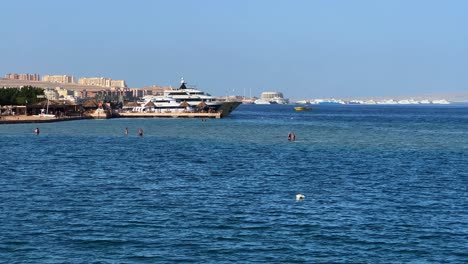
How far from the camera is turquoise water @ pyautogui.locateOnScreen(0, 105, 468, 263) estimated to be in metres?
23.6

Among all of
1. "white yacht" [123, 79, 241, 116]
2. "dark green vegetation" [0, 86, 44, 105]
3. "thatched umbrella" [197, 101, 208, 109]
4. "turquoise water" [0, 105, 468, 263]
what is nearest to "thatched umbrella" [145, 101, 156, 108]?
"white yacht" [123, 79, 241, 116]

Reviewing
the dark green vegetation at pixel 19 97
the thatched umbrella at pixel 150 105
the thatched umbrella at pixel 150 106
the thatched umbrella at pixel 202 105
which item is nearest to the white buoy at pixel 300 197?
the dark green vegetation at pixel 19 97

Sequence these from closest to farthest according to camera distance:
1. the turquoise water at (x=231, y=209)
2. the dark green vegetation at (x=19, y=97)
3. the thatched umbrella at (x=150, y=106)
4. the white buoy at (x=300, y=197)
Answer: the turquoise water at (x=231, y=209)
the white buoy at (x=300, y=197)
the dark green vegetation at (x=19, y=97)
the thatched umbrella at (x=150, y=106)

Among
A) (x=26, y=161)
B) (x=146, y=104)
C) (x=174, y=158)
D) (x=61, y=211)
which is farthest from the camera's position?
(x=146, y=104)

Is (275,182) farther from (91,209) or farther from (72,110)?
(72,110)

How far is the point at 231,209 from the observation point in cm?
3058

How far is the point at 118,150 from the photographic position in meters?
63.3

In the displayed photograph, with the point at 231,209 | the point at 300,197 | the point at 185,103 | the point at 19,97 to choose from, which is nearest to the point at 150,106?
the point at 185,103

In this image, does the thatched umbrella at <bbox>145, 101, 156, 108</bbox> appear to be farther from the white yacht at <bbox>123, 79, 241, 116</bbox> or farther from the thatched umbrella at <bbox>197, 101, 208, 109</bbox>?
the thatched umbrella at <bbox>197, 101, 208, 109</bbox>

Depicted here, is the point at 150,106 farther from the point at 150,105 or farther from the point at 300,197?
the point at 300,197

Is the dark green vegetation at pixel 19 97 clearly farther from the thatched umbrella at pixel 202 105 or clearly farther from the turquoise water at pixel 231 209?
the turquoise water at pixel 231 209

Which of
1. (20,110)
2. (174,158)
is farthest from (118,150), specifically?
(20,110)

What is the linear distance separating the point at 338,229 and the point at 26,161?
3027cm

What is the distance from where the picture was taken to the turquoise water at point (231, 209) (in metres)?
23.6
